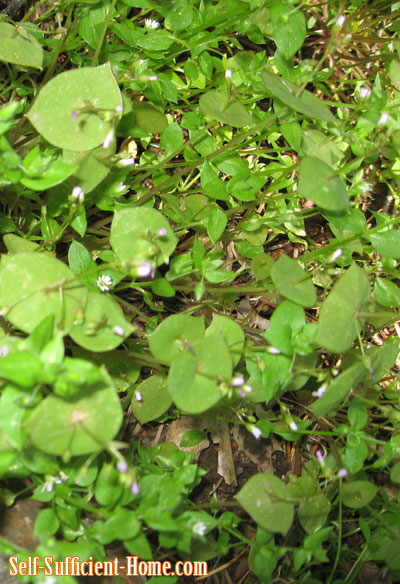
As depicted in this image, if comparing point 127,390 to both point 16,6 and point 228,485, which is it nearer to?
point 228,485

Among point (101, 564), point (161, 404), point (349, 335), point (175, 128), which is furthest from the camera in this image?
point (175, 128)

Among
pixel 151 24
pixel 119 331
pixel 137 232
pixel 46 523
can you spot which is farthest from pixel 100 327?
pixel 151 24

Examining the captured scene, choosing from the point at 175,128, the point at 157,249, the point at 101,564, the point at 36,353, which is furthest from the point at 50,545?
the point at 175,128

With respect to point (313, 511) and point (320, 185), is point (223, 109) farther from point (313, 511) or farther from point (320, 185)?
point (313, 511)

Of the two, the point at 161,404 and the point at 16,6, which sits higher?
the point at 16,6

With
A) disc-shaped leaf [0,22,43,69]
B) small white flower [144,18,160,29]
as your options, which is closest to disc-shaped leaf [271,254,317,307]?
disc-shaped leaf [0,22,43,69]

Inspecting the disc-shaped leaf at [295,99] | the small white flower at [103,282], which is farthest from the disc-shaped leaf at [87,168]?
the disc-shaped leaf at [295,99]
